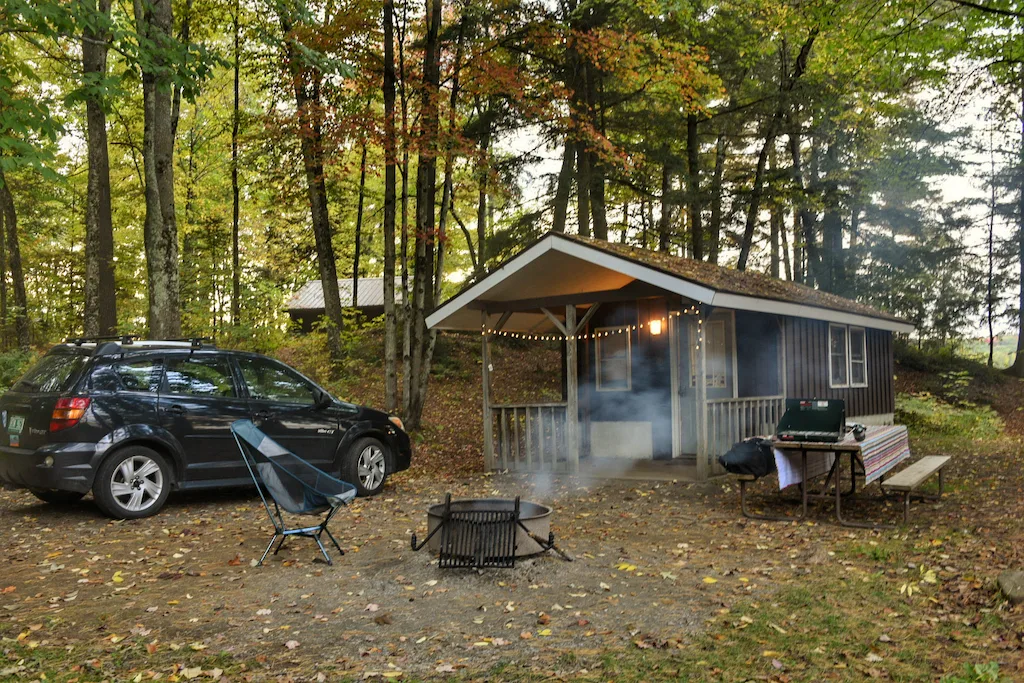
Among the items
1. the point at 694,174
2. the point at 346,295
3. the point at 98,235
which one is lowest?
the point at 98,235

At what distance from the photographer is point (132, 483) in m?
8.11

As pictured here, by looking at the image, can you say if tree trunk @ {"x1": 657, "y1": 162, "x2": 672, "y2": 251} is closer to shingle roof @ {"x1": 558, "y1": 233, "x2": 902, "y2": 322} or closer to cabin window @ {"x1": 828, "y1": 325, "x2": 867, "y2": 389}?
cabin window @ {"x1": 828, "y1": 325, "x2": 867, "y2": 389}

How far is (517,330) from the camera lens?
13.8 meters

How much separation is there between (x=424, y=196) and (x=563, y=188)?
400cm

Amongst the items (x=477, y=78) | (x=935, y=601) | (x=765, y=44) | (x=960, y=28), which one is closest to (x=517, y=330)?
(x=477, y=78)

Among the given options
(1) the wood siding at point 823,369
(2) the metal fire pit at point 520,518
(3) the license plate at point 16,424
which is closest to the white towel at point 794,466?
(2) the metal fire pit at point 520,518

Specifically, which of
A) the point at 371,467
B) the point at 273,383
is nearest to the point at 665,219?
the point at 371,467

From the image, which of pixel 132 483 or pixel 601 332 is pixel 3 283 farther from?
pixel 132 483

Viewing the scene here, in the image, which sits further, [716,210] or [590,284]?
[716,210]

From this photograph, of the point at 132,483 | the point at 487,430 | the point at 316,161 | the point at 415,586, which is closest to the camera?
the point at 415,586

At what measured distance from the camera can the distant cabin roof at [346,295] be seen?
3372 cm

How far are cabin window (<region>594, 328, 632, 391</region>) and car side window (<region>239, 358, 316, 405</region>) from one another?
17.9ft

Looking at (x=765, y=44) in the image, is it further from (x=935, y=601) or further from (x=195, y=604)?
(x=195, y=604)

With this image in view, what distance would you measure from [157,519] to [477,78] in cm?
966
